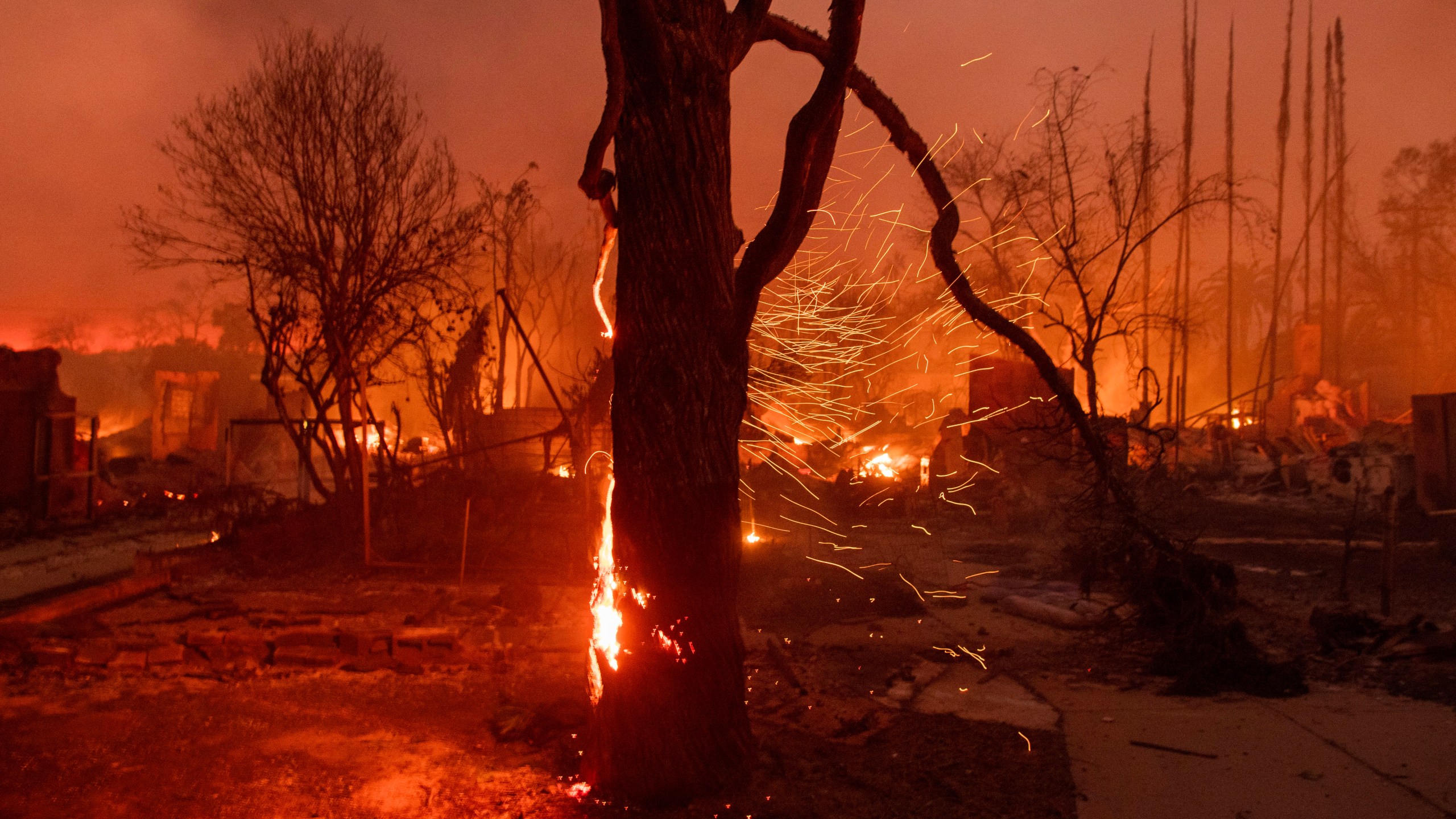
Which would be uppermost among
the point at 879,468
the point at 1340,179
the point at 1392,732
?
the point at 1340,179

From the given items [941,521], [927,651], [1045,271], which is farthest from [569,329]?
[927,651]

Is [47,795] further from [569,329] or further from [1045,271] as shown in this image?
[569,329]

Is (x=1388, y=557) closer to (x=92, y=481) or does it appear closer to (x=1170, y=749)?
(x=1170, y=749)

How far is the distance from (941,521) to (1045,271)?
24.7 meters

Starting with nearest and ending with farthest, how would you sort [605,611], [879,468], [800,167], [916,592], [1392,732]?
[800,167] → [605,611] → [1392,732] → [916,592] → [879,468]

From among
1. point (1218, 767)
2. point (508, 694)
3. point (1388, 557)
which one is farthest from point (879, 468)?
point (1218, 767)

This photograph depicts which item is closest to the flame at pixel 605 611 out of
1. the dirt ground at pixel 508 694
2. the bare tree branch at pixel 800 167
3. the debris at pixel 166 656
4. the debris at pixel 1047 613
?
the dirt ground at pixel 508 694

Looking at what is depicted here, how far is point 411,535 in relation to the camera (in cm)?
1196

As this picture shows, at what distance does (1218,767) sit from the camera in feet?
15.1

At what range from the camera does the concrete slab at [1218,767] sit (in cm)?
410

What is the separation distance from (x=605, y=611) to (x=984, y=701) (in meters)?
3.17

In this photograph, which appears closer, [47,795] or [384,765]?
[47,795]

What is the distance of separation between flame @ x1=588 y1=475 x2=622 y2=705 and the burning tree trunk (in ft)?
0.06

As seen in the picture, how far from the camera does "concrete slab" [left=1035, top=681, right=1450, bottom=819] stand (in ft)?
13.4
